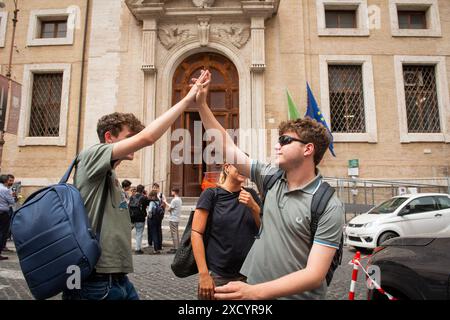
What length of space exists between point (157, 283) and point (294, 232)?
418 cm

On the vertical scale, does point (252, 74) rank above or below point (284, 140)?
above

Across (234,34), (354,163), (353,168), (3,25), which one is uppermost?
(3,25)

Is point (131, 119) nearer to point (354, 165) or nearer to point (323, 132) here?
point (323, 132)

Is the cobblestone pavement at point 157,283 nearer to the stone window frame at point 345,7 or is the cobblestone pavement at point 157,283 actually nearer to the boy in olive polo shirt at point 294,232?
the boy in olive polo shirt at point 294,232

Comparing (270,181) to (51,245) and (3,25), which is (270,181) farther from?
(3,25)

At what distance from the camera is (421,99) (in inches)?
553

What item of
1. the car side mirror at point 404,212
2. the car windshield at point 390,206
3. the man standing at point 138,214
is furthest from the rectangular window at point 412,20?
the man standing at point 138,214

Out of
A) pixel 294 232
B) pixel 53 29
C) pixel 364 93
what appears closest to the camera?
pixel 294 232

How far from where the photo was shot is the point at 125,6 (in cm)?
1430

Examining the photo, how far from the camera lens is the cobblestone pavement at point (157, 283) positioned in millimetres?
4539

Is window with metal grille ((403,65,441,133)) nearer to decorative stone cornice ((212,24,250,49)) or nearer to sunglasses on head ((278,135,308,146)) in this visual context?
decorative stone cornice ((212,24,250,49))

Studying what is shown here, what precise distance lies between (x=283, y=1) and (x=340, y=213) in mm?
14530

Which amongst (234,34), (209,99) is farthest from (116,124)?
(234,34)
